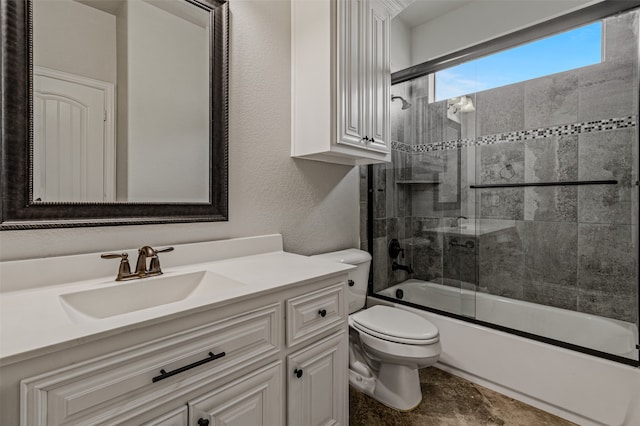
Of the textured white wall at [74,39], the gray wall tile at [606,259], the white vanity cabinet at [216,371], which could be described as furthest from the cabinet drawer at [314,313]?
the gray wall tile at [606,259]

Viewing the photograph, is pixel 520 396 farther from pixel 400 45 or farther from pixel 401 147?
pixel 400 45

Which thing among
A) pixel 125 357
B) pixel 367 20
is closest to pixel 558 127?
pixel 367 20

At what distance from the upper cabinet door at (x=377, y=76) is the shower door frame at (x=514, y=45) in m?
0.46

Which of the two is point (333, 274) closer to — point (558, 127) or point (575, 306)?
point (575, 306)

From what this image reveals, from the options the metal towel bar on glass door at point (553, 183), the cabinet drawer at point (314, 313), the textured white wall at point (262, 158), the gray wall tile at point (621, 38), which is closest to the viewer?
the cabinet drawer at point (314, 313)

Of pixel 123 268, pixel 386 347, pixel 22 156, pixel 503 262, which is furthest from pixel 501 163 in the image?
pixel 22 156

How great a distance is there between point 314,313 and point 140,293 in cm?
59

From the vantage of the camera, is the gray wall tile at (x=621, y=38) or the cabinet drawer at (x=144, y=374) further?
the gray wall tile at (x=621, y=38)

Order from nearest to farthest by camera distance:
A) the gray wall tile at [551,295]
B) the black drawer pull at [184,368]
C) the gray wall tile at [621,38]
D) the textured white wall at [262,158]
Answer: the black drawer pull at [184,368], the textured white wall at [262,158], the gray wall tile at [621,38], the gray wall tile at [551,295]

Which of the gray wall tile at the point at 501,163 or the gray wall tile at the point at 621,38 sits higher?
the gray wall tile at the point at 621,38

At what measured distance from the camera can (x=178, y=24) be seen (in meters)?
1.28

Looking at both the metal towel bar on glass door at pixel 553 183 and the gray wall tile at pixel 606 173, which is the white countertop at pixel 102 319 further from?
the gray wall tile at pixel 606 173

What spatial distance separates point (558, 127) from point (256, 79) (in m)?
2.12

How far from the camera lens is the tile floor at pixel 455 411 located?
60.8 inches
